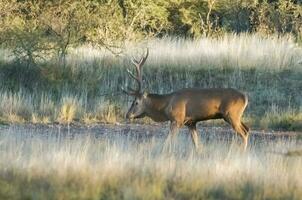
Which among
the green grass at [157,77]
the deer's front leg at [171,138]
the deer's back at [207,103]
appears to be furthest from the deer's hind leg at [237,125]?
the green grass at [157,77]

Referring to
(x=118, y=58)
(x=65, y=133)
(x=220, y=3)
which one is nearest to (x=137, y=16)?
(x=220, y=3)

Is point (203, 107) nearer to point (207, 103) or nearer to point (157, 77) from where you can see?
point (207, 103)

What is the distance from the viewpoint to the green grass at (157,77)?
1947 cm

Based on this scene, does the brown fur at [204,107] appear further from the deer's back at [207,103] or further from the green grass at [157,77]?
the green grass at [157,77]

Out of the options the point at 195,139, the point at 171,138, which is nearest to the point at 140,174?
the point at 171,138

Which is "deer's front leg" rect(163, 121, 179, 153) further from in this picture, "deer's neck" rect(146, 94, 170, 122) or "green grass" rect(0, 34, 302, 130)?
"green grass" rect(0, 34, 302, 130)

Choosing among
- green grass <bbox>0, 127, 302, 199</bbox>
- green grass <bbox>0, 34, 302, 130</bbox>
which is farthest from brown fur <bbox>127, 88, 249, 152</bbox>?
green grass <bbox>0, 34, 302, 130</bbox>

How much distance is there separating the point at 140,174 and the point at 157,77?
39.3 ft

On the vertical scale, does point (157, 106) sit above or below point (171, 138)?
above

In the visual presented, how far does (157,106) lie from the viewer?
14805 millimetres

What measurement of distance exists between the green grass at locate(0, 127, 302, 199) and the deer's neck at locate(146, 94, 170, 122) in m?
2.87

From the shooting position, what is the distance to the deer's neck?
14.8m

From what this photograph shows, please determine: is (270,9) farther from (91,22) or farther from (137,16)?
(91,22)

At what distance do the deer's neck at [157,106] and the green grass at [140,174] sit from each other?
2.87 metres
